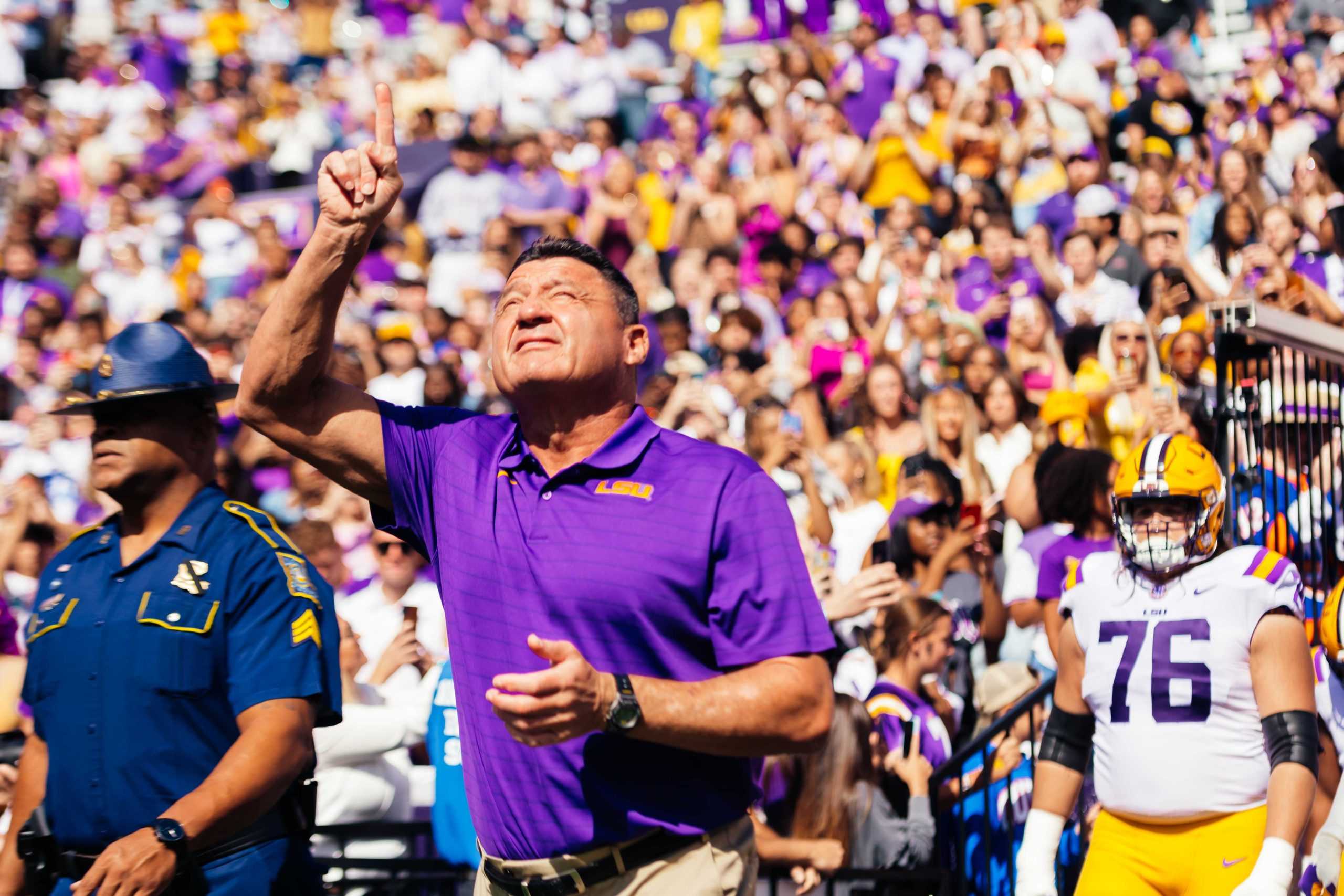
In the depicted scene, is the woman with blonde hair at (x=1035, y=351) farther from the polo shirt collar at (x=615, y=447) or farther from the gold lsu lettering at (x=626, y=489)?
the gold lsu lettering at (x=626, y=489)

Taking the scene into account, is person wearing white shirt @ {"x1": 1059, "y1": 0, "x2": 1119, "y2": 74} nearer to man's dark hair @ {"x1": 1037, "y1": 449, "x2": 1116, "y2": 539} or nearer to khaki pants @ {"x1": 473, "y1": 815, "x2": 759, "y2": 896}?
man's dark hair @ {"x1": 1037, "y1": 449, "x2": 1116, "y2": 539}

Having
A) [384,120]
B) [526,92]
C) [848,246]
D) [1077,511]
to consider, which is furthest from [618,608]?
[526,92]

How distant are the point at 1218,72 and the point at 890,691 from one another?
394 inches

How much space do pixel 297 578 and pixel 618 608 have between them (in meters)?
1.25

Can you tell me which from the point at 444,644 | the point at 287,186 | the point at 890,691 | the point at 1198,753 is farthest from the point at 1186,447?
the point at 287,186

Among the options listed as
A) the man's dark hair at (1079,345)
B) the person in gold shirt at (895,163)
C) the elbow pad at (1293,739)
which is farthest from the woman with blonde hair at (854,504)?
the person in gold shirt at (895,163)

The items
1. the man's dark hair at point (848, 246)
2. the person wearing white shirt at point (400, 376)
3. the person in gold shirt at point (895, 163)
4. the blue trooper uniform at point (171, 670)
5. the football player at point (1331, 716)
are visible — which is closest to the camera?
the blue trooper uniform at point (171, 670)

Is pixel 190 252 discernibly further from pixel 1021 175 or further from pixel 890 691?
pixel 890 691

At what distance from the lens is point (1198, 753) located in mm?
5168

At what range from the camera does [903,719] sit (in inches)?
269

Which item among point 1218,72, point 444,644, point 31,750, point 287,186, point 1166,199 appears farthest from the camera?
point 287,186

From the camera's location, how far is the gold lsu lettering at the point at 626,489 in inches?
132

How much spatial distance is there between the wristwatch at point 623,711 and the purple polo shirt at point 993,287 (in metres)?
8.55

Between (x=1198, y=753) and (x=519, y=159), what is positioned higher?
(x=519, y=159)
